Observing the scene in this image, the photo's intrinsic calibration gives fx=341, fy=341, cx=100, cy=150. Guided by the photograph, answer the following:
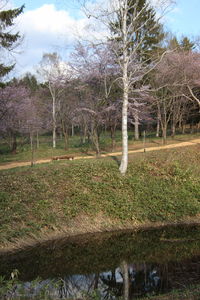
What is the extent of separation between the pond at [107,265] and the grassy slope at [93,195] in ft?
2.60

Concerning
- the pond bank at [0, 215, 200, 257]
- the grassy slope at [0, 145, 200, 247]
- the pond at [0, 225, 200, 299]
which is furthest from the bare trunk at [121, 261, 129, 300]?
the grassy slope at [0, 145, 200, 247]

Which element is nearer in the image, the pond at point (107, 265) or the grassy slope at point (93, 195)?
the pond at point (107, 265)

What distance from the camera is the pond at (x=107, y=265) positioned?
7859 millimetres

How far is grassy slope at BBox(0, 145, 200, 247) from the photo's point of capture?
488 inches

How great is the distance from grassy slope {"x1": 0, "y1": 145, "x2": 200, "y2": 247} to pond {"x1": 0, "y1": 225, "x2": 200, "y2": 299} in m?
0.79

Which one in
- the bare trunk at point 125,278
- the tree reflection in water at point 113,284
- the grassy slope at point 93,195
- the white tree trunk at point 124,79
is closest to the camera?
the tree reflection in water at point 113,284

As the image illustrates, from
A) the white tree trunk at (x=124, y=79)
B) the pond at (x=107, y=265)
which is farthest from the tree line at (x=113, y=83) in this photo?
the pond at (x=107, y=265)

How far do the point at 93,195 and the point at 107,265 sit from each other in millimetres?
4465

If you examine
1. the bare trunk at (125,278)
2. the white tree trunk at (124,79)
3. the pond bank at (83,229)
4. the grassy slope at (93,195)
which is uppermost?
the white tree trunk at (124,79)

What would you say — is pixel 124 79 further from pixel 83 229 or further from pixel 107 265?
pixel 107 265

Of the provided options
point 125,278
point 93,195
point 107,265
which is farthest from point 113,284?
point 93,195

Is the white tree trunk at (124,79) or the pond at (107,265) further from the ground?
the white tree trunk at (124,79)

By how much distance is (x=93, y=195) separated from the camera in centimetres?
1398

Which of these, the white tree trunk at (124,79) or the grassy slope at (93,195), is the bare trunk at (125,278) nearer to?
the grassy slope at (93,195)
